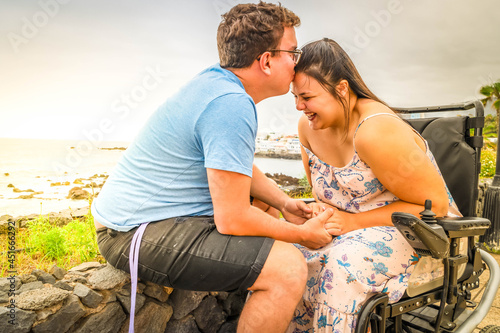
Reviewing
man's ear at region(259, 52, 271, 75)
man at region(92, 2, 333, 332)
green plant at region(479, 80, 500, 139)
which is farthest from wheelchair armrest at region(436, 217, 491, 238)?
green plant at region(479, 80, 500, 139)

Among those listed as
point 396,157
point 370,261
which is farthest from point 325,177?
point 370,261

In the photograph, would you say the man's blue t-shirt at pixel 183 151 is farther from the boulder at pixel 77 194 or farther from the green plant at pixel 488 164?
the green plant at pixel 488 164

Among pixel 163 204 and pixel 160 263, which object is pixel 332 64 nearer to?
pixel 163 204

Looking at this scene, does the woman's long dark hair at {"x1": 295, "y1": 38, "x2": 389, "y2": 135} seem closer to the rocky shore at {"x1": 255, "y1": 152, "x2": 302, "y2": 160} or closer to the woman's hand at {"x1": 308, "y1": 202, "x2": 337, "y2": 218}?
the woman's hand at {"x1": 308, "y1": 202, "x2": 337, "y2": 218}

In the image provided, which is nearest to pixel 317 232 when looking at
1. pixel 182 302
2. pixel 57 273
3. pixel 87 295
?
pixel 182 302

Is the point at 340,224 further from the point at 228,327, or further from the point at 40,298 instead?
the point at 40,298

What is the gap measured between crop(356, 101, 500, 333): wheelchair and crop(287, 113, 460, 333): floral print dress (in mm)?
52

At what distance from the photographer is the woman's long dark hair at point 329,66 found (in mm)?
1754

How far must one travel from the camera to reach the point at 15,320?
4.18ft

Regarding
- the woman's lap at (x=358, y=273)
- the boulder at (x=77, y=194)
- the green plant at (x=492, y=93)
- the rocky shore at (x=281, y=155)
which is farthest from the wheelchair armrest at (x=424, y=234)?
the green plant at (x=492, y=93)

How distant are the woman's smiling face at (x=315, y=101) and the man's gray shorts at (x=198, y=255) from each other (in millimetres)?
765

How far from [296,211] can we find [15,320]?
4.37 ft

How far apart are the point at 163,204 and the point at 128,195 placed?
0.16 meters

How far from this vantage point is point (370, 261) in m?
1.45
